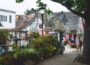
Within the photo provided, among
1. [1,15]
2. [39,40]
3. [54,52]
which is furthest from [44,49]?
[1,15]

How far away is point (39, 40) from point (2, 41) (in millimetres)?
3350

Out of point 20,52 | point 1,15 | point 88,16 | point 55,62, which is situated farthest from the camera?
point 1,15

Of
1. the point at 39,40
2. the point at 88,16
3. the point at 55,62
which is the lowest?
the point at 55,62

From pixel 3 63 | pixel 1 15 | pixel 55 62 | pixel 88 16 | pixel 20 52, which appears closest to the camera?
A: pixel 3 63

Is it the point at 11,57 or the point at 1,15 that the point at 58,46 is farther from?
the point at 1,15

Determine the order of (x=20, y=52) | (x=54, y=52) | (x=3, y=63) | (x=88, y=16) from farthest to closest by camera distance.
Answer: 1. (x=54, y=52)
2. (x=88, y=16)
3. (x=20, y=52)
4. (x=3, y=63)

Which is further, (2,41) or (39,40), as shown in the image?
(39,40)

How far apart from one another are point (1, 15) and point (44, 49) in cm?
4114

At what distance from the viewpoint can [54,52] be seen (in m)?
21.1

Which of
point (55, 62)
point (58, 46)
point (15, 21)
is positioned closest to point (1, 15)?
point (15, 21)

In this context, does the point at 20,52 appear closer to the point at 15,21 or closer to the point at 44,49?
the point at 44,49

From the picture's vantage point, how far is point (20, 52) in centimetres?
1530

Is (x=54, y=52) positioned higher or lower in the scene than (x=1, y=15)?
lower

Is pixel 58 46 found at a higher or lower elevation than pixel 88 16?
lower
